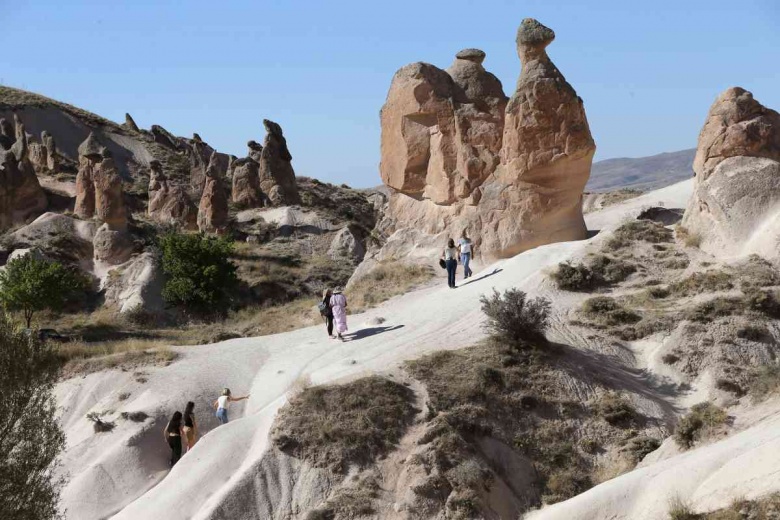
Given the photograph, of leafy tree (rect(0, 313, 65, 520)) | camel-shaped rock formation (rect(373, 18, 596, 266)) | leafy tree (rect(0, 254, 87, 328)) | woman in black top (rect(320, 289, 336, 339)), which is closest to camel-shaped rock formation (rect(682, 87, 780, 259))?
camel-shaped rock formation (rect(373, 18, 596, 266))

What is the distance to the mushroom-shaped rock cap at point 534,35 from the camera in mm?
26578

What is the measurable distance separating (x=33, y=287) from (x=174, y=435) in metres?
13.0

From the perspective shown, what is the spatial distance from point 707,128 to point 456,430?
33.6ft

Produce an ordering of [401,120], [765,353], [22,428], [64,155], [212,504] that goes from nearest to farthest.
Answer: [22,428]
[212,504]
[765,353]
[401,120]
[64,155]

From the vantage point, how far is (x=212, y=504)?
17047 mm

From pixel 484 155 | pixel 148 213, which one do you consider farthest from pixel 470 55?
pixel 148 213

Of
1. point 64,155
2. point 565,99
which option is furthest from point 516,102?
point 64,155

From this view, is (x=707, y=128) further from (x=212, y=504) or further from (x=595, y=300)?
(x=212, y=504)

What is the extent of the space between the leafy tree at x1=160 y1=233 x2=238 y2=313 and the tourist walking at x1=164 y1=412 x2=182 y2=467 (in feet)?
49.2

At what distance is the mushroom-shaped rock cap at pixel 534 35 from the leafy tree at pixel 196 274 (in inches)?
529

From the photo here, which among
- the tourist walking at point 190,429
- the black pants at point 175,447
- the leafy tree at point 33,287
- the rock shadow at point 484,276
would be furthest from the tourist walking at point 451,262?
the leafy tree at point 33,287

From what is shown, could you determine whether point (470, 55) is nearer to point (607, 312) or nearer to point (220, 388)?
point (607, 312)

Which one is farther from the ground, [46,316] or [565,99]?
[565,99]

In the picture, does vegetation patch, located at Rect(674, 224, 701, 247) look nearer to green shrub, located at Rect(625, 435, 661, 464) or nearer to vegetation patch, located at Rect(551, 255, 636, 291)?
vegetation patch, located at Rect(551, 255, 636, 291)
